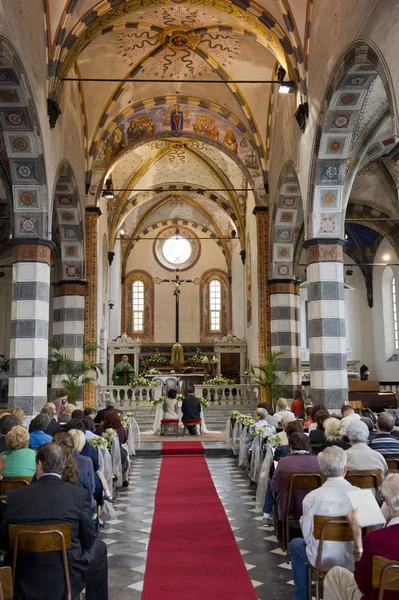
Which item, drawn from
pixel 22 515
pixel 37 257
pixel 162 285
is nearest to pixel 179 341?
pixel 162 285

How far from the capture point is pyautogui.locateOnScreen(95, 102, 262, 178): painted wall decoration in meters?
20.3

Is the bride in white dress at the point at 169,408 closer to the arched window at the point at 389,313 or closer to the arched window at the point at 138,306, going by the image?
the arched window at the point at 389,313

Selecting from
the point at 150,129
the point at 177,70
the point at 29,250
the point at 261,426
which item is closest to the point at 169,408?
the point at 29,250

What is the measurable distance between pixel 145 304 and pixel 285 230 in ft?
51.9

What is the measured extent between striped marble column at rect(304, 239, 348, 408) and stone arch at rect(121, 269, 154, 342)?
66.6ft

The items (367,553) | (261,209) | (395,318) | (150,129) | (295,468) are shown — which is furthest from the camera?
(395,318)

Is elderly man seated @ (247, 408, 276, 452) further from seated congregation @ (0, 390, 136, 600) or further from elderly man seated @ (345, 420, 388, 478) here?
seated congregation @ (0, 390, 136, 600)

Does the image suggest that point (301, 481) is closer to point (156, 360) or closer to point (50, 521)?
point (50, 521)

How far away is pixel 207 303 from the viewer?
33.6m

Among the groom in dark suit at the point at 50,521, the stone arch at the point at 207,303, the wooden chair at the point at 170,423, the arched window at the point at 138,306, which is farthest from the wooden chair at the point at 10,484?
the arched window at the point at 138,306

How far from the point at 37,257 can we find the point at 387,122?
8513mm

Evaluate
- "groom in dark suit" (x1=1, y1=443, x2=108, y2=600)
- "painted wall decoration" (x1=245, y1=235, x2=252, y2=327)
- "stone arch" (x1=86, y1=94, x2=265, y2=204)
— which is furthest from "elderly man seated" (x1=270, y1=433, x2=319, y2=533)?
"painted wall decoration" (x1=245, y1=235, x2=252, y2=327)

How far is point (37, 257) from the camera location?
42.5 ft

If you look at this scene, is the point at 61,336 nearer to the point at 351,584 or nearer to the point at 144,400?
the point at 144,400
